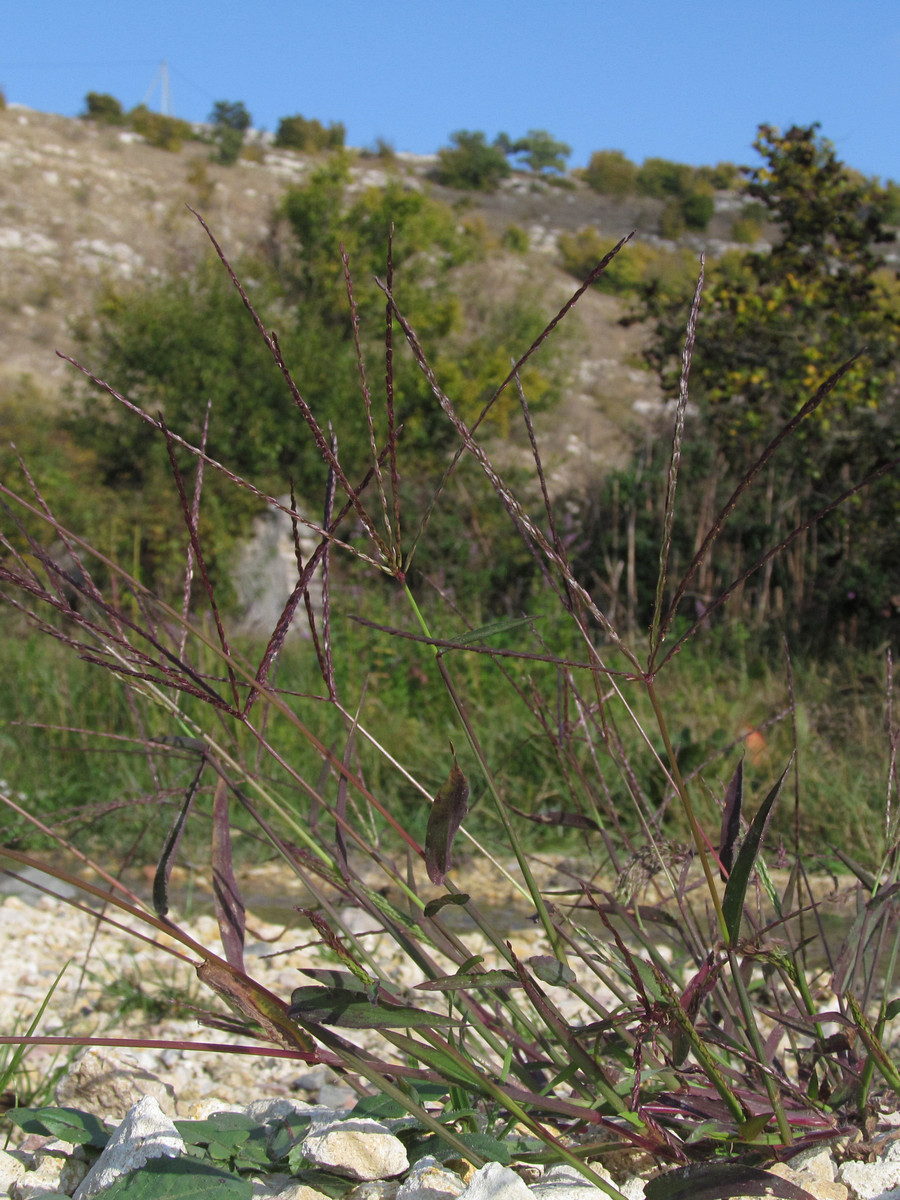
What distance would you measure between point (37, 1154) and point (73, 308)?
1894cm

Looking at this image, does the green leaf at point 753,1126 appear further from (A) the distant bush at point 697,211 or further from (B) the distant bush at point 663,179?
(B) the distant bush at point 663,179

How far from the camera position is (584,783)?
41.6 inches

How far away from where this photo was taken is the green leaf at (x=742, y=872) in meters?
0.72

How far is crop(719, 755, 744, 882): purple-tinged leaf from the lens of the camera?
0.93 m

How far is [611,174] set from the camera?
124 feet

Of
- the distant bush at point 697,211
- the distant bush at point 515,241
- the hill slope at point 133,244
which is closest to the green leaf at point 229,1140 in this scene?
the hill slope at point 133,244

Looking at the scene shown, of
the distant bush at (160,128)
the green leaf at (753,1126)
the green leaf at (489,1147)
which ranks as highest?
the distant bush at (160,128)

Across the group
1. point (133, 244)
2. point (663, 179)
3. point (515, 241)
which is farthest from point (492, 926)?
point (663, 179)

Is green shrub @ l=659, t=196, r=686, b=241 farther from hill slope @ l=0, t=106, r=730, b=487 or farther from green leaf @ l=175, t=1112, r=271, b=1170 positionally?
green leaf @ l=175, t=1112, r=271, b=1170

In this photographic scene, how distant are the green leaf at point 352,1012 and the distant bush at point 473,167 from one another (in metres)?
36.5

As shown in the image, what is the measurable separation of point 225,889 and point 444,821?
23cm

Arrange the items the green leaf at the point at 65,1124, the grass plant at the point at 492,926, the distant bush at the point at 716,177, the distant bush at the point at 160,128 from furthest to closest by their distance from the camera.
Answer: the distant bush at the point at 716,177 < the distant bush at the point at 160,128 < the green leaf at the point at 65,1124 < the grass plant at the point at 492,926

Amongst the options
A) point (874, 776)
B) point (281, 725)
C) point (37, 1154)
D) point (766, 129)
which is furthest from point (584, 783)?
point (766, 129)

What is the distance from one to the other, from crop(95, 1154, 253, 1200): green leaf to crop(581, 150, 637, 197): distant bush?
3922cm
